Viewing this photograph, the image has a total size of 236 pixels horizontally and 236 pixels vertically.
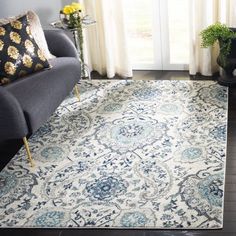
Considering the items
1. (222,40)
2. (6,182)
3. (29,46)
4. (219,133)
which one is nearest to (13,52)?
(29,46)

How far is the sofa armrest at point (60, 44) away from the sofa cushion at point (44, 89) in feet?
0.30

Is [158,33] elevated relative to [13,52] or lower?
lower

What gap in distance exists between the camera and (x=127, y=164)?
304 cm

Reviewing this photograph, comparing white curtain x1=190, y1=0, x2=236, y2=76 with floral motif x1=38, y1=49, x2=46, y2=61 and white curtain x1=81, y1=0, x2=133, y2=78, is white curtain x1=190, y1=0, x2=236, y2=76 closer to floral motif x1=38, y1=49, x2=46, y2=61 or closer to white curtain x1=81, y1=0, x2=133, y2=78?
white curtain x1=81, y1=0, x2=133, y2=78

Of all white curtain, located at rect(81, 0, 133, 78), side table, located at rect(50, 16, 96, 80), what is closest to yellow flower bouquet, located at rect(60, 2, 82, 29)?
side table, located at rect(50, 16, 96, 80)

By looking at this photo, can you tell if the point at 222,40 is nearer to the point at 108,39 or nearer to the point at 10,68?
the point at 108,39

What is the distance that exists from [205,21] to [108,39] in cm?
92

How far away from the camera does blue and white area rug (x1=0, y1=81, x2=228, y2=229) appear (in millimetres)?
2584

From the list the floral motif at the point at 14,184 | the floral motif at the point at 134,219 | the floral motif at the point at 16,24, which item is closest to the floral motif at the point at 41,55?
the floral motif at the point at 16,24

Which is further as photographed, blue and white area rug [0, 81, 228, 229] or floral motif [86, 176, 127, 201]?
floral motif [86, 176, 127, 201]

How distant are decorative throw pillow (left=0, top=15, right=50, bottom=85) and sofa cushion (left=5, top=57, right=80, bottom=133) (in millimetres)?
64

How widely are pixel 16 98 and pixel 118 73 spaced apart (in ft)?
5.23

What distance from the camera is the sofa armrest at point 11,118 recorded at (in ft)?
9.57

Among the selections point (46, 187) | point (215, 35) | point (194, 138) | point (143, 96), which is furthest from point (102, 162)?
point (215, 35)
